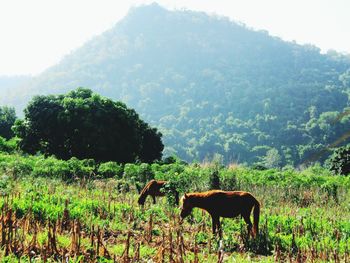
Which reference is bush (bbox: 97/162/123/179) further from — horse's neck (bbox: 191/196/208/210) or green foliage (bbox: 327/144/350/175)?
green foliage (bbox: 327/144/350/175)

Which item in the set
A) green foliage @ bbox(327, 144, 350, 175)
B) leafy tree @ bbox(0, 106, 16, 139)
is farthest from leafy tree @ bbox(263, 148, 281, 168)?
leafy tree @ bbox(0, 106, 16, 139)

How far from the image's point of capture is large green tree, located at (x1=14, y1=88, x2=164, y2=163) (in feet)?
116

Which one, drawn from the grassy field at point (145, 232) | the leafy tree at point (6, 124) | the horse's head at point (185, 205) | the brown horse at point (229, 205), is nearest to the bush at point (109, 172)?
the grassy field at point (145, 232)

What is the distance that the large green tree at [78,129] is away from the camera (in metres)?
35.2

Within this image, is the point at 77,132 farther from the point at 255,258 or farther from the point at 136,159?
the point at 255,258

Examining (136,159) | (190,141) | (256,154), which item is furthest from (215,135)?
(136,159)

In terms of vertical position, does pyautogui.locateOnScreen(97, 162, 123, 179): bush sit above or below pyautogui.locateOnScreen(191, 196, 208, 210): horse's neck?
below

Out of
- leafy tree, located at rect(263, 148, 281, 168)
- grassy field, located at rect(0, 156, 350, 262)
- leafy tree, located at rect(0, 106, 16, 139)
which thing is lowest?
leafy tree, located at rect(263, 148, 281, 168)

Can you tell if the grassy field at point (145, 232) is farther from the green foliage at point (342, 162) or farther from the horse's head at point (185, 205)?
the green foliage at point (342, 162)

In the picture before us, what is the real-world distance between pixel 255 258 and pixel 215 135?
12671 cm

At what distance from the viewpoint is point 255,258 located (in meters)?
8.92

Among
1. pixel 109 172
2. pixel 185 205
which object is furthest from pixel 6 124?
pixel 185 205

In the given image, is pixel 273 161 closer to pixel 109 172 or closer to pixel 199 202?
pixel 109 172

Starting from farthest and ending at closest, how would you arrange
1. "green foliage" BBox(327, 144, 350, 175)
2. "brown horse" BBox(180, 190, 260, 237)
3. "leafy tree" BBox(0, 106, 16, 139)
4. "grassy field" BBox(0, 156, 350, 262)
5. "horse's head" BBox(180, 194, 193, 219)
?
"leafy tree" BBox(0, 106, 16, 139) → "green foliage" BBox(327, 144, 350, 175) → "horse's head" BBox(180, 194, 193, 219) → "brown horse" BBox(180, 190, 260, 237) → "grassy field" BBox(0, 156, 350, 262)
